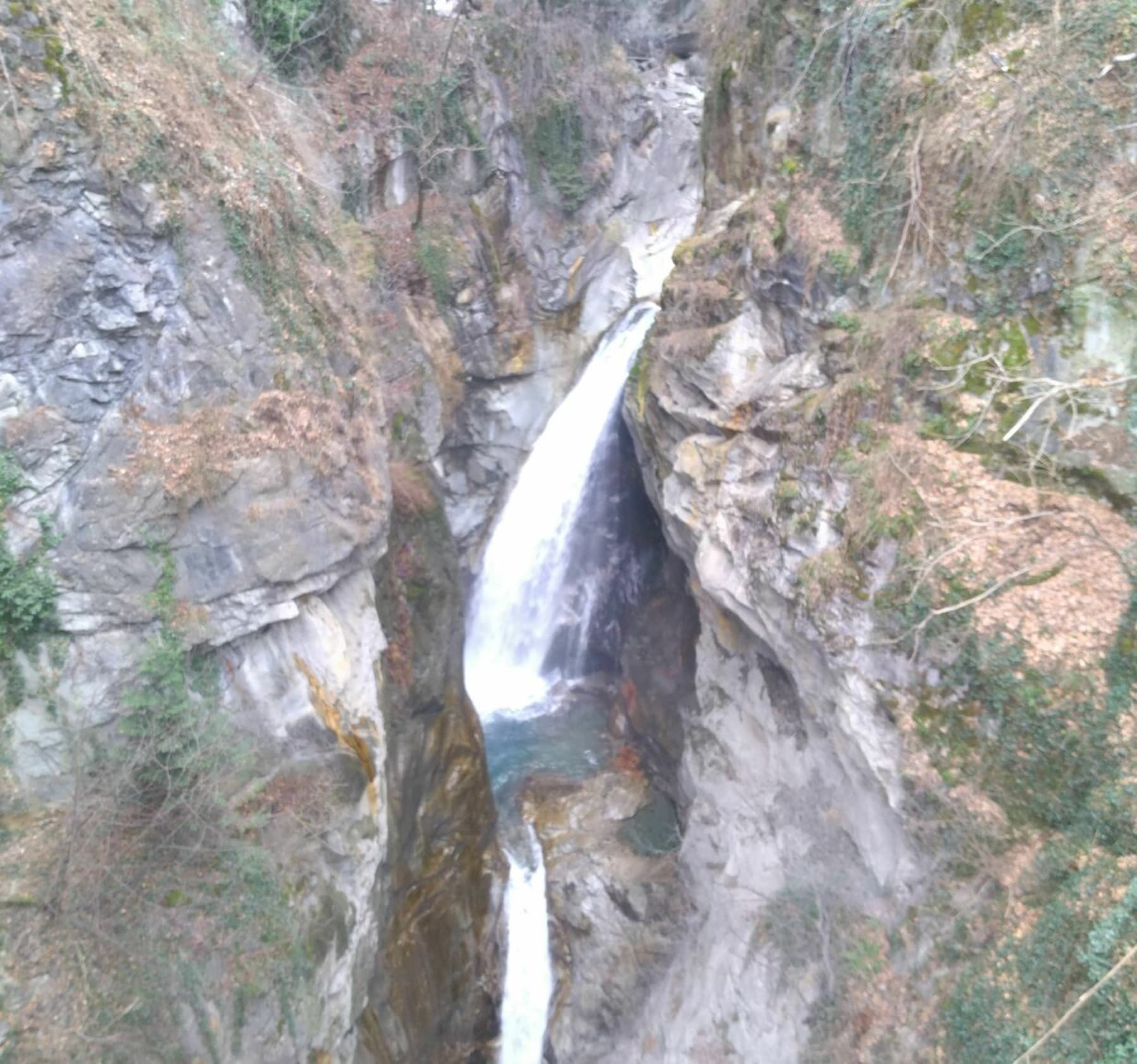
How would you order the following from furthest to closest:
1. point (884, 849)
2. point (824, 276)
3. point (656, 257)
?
1. point (656, 257)
2. point (824, 276)
3. point (884, 849)

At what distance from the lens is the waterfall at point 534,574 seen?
15453mm

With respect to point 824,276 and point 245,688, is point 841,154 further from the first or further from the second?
point 245,688

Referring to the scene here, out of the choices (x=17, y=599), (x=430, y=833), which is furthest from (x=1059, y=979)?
(x=17, y=599)

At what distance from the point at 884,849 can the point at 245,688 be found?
21.8 ft

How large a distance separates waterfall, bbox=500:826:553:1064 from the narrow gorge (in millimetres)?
61

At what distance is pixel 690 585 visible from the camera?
38.6ft

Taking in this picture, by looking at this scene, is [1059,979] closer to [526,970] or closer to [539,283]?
[526,970]

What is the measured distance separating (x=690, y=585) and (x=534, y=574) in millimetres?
4554

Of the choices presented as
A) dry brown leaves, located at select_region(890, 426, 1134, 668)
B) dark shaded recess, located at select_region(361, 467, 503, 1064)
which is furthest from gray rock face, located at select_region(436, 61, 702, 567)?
dry brown leaves, located at select_region(890, 426, 1134, 668)

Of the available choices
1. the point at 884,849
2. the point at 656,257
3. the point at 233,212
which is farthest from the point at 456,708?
the point at 656,257

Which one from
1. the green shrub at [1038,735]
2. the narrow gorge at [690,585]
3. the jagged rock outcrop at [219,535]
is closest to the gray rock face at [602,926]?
the narrow gorge at [690,585]

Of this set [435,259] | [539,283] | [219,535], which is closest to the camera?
[219,535]

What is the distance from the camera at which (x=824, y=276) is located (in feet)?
29.8

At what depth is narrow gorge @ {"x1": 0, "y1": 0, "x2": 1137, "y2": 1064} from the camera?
6570 millimetres
